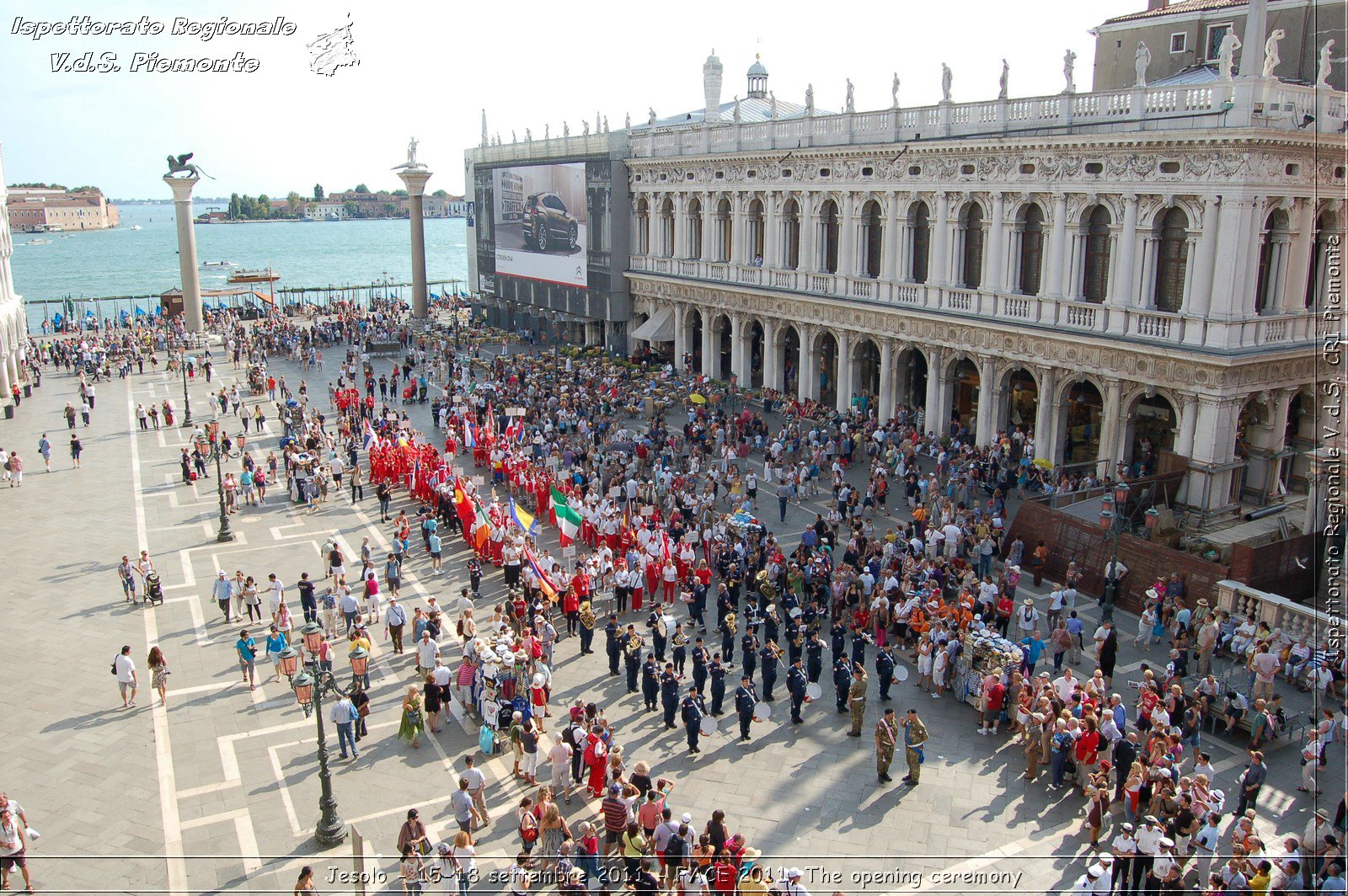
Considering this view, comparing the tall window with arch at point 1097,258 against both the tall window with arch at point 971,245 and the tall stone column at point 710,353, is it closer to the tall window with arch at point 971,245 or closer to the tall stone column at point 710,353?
the tall window with arch at point 971,245

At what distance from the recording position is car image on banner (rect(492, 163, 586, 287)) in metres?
53.8

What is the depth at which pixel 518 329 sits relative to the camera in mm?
62375

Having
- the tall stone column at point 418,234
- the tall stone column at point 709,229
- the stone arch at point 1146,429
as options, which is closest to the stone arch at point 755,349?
the tall stone column at point 709,229

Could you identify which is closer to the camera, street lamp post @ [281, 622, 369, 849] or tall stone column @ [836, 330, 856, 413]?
street lamp post @ [281, 622, 369, 849]

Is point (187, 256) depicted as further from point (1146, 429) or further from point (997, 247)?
point (1146, 429)

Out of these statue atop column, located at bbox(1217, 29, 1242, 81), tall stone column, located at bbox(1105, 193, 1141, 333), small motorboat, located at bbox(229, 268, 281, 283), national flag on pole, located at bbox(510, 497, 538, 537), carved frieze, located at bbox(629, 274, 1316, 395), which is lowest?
national flag on pole, located at bbox(510, 497, 538, 537)

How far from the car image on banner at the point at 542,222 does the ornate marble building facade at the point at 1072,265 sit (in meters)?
12.7

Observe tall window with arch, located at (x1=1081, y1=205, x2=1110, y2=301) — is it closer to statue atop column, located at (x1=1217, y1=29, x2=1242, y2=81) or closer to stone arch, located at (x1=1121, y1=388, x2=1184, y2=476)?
stone arch, located at (x1=1121, y1=388, x2=1184, y2=476)

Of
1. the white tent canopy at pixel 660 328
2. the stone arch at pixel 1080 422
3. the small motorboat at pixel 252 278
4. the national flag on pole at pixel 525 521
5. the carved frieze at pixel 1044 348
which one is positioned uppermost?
the small motorboat at pixel 252 278

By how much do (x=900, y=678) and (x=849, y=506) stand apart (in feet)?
32.0

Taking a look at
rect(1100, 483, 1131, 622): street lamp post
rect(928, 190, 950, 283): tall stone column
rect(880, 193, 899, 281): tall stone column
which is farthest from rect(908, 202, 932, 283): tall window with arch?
rect(1100, 483, 1131, 622): street lamp post

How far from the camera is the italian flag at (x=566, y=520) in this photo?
25.0 metres

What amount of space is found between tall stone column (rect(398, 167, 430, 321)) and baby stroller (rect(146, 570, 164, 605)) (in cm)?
4495

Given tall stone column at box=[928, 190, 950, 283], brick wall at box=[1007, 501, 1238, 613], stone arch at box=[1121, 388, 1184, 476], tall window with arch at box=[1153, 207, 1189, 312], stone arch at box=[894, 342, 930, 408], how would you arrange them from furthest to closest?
stone arch at box=[894, 342, 930, 408] < tall stone column at box=[928, 190, 950, 283] < stone arch at box=[1121, 388, 1184, 476] < tall window with arch at box=[1153, 207, 1189, 312] < brick wall at box=[1007, 501, 1238, 613]
